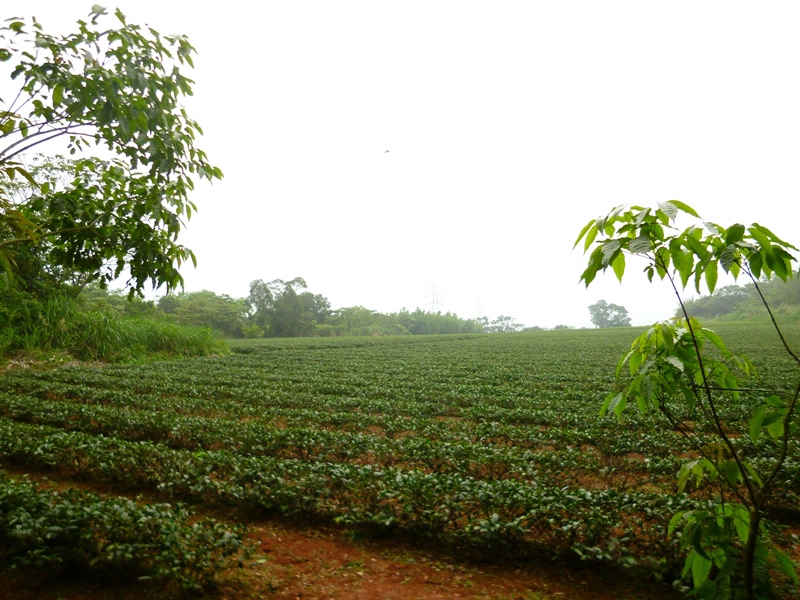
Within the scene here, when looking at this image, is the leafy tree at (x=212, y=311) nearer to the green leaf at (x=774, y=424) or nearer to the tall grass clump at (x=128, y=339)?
the tall grass clump at (x=128, y=339)

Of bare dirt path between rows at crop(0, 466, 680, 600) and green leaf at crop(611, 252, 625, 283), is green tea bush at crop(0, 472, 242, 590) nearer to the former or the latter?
bare dirt path between rows at crop(0, 466, 680, 600)

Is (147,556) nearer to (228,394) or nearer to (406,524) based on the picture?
(406,524)

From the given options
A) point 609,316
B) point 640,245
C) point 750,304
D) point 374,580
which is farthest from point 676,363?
point 609,316

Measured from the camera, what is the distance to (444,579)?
3.22 metres

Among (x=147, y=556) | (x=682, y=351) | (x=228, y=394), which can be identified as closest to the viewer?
(x=682, y=351)

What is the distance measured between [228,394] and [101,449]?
4.51 m

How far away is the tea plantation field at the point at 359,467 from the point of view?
3217 mm

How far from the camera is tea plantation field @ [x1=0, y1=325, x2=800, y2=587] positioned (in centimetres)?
322

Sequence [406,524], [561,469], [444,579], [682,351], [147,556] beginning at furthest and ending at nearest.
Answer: [561,469] → [406,524] → [444,579] → [147,556] → [682,351]

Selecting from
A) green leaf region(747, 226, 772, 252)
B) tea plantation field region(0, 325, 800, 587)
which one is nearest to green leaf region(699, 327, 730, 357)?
green leaf region(747, 226, 772, 252)

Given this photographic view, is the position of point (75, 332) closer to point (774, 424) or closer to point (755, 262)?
point (774, 424)

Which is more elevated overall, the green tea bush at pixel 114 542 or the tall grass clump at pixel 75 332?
the tall grass clump at pixel 75 332

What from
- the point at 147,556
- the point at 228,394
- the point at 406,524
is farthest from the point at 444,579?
the point at 228,394

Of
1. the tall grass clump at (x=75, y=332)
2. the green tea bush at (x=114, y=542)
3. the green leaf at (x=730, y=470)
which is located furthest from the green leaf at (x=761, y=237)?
the tall grass clump at (x=75, y=332)
